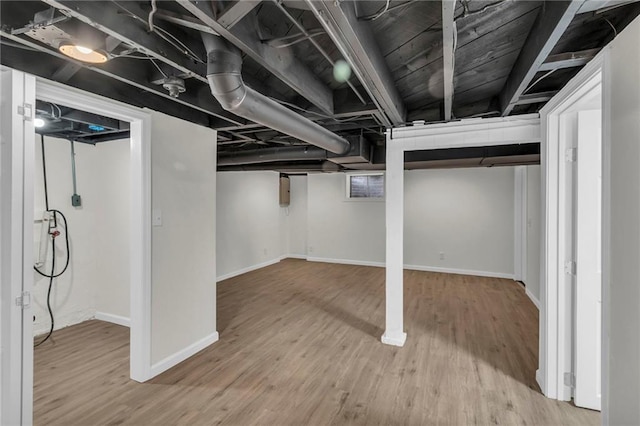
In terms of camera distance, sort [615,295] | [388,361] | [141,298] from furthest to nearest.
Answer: [388,361]
[141,298]
[615,295]

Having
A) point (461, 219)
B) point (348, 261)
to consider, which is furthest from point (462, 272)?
point (348, 261)

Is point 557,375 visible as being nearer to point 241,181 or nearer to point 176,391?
point 176,391

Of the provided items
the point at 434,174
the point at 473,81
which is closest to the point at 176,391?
the point at 473,81

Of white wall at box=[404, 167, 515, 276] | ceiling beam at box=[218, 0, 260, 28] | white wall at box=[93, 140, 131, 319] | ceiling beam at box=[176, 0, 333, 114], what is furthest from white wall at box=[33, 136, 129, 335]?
white wall at box=[404, 167, 515, 276]

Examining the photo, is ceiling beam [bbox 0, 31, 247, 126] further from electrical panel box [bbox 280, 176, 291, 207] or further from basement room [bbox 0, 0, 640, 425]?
electrical panel box [bbox 280, 176, 291, 207]

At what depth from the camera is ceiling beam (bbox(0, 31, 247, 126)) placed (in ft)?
4.75

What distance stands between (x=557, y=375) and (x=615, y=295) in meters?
1.33

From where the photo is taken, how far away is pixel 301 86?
186 cm

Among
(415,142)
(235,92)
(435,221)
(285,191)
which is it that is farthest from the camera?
(285,191)

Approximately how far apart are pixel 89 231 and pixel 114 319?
1082 mm

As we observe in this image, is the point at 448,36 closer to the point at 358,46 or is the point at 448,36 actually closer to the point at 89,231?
the point at 358,46

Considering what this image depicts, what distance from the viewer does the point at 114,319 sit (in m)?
3.38

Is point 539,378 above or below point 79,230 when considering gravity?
below

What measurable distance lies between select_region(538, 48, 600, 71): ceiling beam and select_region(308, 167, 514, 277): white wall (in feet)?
14.1
